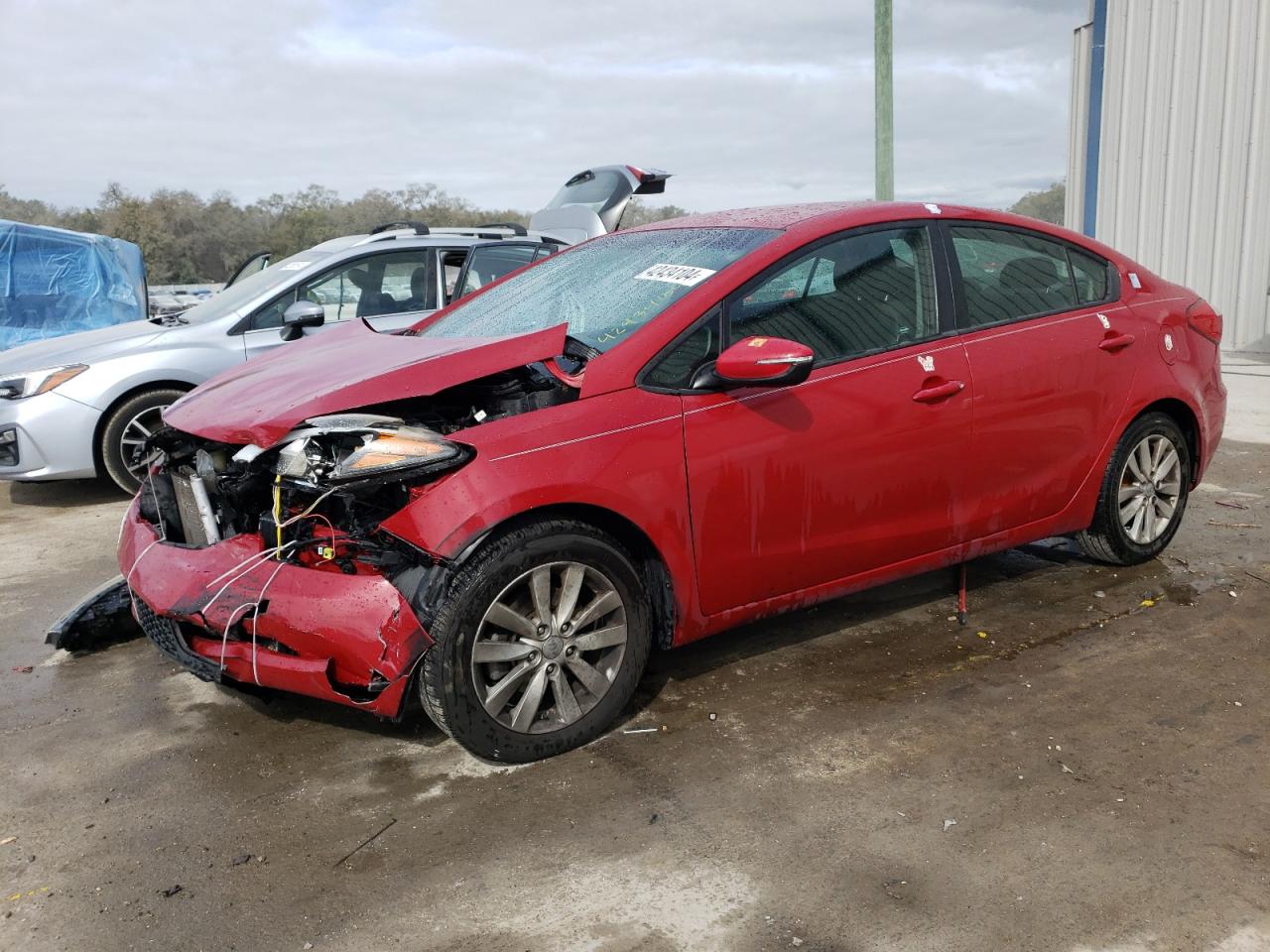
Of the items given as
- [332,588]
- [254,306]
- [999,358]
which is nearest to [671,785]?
[332,588]

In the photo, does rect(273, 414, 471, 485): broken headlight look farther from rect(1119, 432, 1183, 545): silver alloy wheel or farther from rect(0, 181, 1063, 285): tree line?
rect(0, 181, 1063, 285): tree line

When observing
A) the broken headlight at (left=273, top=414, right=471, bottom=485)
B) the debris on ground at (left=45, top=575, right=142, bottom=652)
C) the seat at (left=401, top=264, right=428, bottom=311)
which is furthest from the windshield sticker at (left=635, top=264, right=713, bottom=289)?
the seat at (left=401, top=264, right=428, bottom=311)

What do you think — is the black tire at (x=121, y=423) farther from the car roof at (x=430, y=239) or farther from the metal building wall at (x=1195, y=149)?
the metal building wall at (x=1195, y=149)

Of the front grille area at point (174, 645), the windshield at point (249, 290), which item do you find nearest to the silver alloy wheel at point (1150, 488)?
the front grille area at point (174, 645)

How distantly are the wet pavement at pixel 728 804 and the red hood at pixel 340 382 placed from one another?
1.03 meters

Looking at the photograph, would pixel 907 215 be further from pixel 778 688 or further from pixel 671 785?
pixel 671 785

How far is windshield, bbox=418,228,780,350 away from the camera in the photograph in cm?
371

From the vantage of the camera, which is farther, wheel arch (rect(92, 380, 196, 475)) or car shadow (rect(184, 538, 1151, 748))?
wheel arch (rect(92, 380, 196, 475))

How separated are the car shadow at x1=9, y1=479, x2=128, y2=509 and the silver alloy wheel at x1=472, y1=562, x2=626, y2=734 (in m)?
5.09

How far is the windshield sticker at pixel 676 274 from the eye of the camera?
12.2 ft

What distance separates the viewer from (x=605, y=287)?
13.1 ft

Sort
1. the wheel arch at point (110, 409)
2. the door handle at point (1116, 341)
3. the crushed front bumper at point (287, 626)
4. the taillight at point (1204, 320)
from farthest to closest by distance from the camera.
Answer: the wheel arch at point (110, 409) < the taillight at point (1204, 320) < the door handle at point (1116, 341) < the crushed front bumper at point (287, 626)

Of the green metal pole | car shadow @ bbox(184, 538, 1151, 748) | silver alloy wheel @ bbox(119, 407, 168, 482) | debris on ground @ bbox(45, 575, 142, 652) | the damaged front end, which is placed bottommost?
car shadow @ bbox(184, 538, 1151, 748)

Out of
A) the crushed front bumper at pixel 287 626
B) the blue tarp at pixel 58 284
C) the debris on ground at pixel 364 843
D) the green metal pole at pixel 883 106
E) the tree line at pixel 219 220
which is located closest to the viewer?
the debris on ground at pixel 364 843
